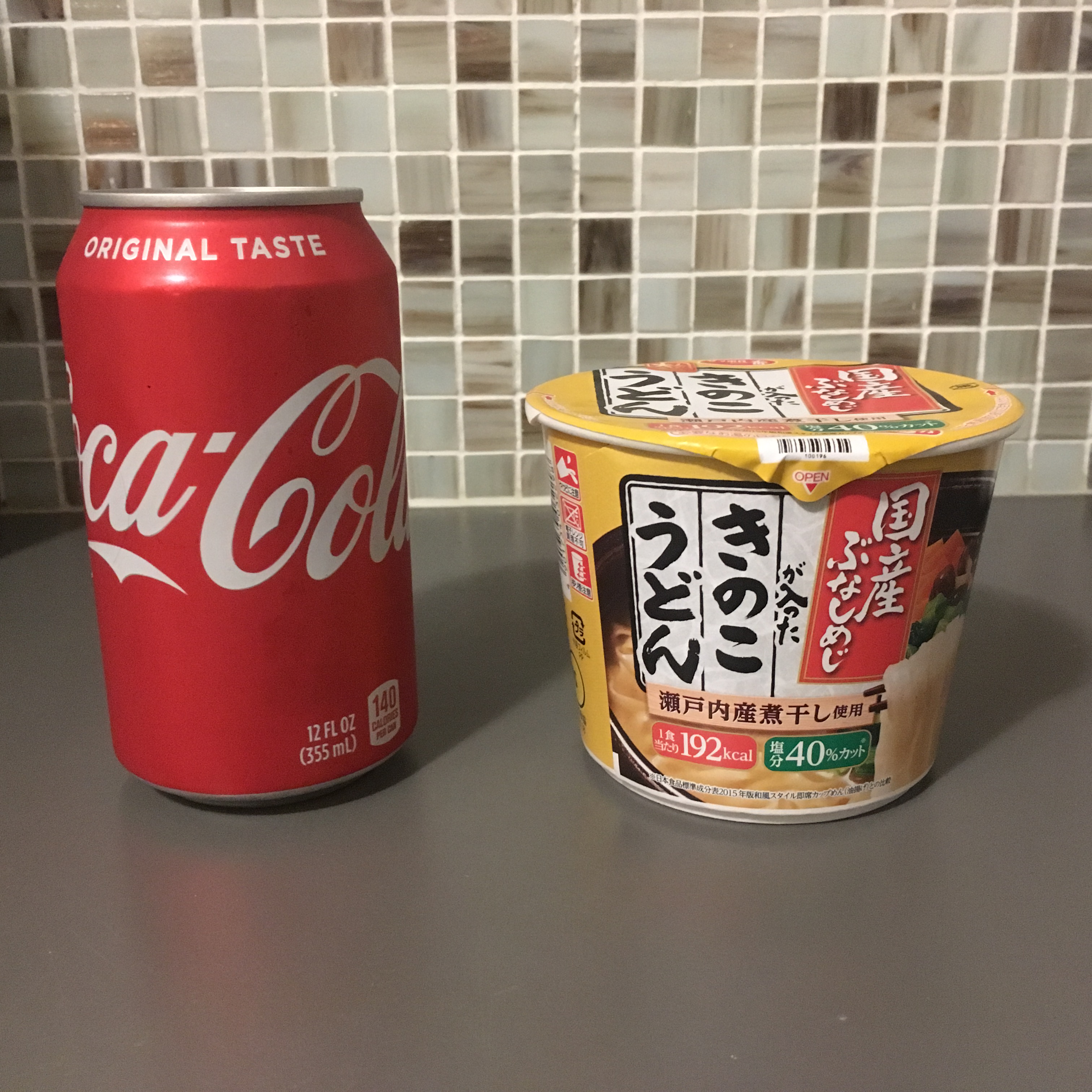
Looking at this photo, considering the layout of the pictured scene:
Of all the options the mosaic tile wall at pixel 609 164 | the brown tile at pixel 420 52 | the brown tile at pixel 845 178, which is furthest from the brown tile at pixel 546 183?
the brown tile at pixel 845 178

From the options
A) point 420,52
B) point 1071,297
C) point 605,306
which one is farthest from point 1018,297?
point 420,52

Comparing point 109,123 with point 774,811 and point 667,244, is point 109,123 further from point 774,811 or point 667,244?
point 774,811

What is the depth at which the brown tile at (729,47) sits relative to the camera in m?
0.92

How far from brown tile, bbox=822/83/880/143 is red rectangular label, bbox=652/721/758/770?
0.66 meters

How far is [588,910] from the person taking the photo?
474 mm

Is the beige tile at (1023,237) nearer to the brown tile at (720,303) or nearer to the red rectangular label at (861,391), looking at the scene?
the brown tile at (720,303)

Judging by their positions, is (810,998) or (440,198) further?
(440,198)

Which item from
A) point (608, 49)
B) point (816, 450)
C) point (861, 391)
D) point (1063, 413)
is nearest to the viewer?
point (816, 450)

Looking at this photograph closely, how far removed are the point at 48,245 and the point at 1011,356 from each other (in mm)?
919

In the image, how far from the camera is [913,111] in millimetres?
952

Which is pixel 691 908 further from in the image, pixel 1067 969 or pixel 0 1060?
pixel 0 1060

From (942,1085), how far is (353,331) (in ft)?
1.30

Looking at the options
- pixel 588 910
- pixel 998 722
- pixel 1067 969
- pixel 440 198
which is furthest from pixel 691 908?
pixel 440 198

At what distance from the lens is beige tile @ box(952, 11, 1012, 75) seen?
93 centimetres
